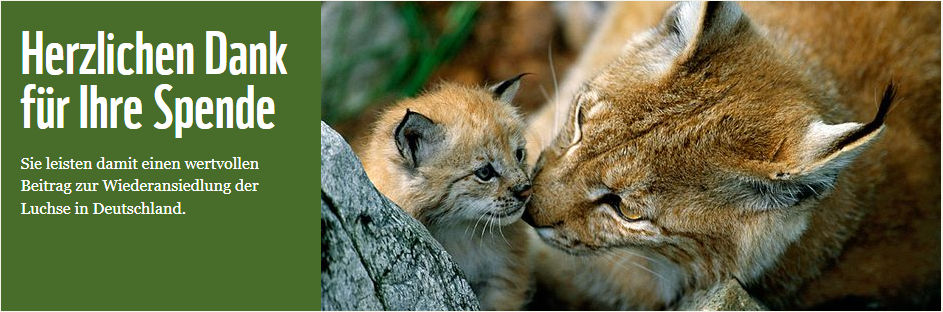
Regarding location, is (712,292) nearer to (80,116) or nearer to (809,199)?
(809,199)

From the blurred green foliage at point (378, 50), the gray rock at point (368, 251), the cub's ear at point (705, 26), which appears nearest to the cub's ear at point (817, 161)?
the cub's ear at point (705, 26)

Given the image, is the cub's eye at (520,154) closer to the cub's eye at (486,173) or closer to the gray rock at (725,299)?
the cub's eye at (486,173)

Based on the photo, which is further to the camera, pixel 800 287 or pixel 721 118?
pixel 800 287

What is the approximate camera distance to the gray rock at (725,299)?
3.88m

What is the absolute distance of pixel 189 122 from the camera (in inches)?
148

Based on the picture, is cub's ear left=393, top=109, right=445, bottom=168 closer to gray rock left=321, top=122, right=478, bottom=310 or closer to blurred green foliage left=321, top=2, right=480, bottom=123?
gray rock left=321, top=122, right=478, bottom=310

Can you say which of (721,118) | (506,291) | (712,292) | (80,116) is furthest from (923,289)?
(80,116)

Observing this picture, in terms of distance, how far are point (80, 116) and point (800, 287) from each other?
3369mm

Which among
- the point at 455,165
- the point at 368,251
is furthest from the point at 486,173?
the point at 368,251

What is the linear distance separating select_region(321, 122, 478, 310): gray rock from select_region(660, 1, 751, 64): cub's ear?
4.55 feet

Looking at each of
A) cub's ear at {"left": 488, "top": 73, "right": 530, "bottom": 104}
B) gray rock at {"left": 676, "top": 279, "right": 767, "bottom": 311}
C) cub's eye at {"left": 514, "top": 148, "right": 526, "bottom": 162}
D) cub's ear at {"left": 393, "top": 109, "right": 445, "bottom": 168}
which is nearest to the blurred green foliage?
cub's ear at {"left": 488, "top": 73, "right": 530, "bottom": 104}

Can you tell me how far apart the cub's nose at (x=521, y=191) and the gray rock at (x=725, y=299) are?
96 centimetres

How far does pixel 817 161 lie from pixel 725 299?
857 millimetres

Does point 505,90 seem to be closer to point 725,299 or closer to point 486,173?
point 486,173
